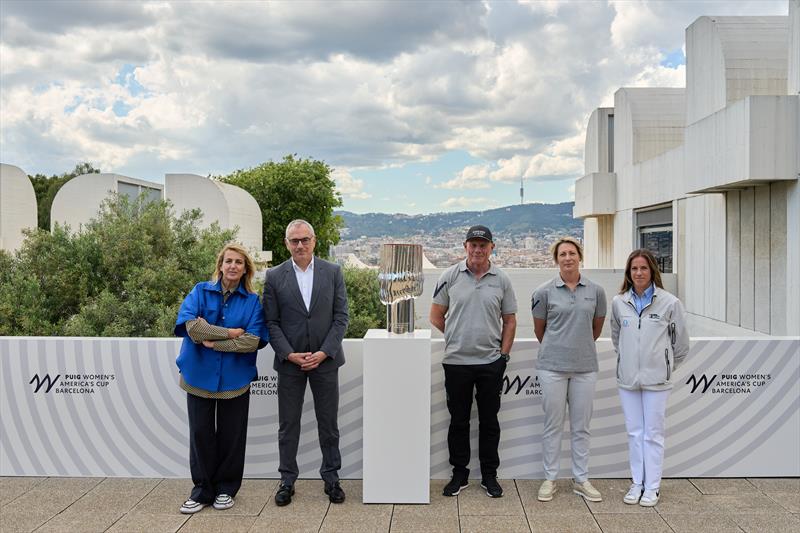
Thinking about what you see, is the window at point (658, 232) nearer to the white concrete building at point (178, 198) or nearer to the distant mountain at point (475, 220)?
the distant mountain at point (475, 220)

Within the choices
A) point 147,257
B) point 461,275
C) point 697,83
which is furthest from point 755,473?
point 697,83

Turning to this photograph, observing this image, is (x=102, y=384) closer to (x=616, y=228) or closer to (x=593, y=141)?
(x=616, y=228)

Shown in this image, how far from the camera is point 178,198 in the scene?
31.1 meters

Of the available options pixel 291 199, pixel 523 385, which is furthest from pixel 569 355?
pixel 291 199

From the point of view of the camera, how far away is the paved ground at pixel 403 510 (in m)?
4.59

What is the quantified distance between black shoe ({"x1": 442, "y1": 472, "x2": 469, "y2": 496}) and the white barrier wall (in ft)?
1.05

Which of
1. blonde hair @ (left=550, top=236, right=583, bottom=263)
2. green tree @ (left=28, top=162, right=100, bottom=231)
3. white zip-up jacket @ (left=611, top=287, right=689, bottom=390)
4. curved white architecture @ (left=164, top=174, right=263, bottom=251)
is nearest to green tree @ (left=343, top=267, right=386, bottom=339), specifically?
curved white architecture @ (left=164, top=174, right=263, bottom=251)

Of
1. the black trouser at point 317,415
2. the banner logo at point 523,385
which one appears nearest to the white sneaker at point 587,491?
the banner logo at point 523,385

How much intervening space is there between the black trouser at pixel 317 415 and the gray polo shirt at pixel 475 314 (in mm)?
893

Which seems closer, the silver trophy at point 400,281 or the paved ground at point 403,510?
the paved ground at point 403,510

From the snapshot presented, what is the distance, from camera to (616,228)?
26453mm

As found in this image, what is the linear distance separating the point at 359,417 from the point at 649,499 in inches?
87.1

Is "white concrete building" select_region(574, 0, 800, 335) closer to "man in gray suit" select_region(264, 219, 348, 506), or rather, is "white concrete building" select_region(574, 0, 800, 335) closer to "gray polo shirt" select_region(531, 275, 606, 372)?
"gray polo shirt" select_region(531, 275, 606, 372)

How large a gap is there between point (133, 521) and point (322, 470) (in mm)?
1306
